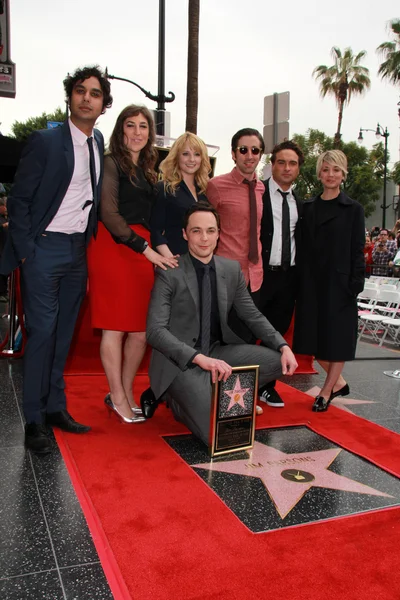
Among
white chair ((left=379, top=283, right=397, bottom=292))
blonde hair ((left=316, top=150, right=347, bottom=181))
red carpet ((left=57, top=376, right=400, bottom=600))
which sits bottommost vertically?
red carpet ((left=57, top=376, right=400, bottom=600))

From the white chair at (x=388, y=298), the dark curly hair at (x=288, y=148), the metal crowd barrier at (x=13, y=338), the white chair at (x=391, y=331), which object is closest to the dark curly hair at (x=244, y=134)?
the dark curly hair at (x=288, y=148)

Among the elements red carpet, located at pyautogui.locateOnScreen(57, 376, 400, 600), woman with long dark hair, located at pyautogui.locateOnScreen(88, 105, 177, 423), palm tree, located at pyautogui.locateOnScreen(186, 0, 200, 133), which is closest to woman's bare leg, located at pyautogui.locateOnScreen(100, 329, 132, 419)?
woman with long dark hair, located at pyautogui.locateOnScreen(88, 105, 177, 423)

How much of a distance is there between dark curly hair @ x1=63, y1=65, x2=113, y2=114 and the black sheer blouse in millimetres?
377

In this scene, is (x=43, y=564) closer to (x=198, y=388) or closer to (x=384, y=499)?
(x=198, y=388)

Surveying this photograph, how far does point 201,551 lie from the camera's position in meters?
2.10

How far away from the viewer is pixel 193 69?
35.2 feet

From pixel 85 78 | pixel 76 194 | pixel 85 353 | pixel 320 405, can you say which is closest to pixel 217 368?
pixel 76 194

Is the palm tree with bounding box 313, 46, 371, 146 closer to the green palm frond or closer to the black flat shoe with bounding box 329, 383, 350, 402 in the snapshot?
the green palm frond

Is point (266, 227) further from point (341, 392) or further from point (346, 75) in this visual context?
point (346, 75)

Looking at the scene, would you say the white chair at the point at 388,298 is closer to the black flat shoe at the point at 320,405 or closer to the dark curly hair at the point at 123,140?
the black flat shoe at the point at 320,405

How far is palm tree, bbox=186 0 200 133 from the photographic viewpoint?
10539 mm

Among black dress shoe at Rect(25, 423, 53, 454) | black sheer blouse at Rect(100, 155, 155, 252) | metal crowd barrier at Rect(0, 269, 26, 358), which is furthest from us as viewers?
metal crowd barrier at Rect(0, 269, 26, 358)

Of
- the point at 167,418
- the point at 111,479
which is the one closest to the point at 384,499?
the point at 111,479

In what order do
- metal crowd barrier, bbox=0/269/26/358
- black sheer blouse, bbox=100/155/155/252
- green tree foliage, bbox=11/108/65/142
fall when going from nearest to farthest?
black sheer blouse, bbox=100/155/155/252 < metal crowd barrier, bbox=0/269/26/358 < green tree foliage, bbox=11/108/65/142
